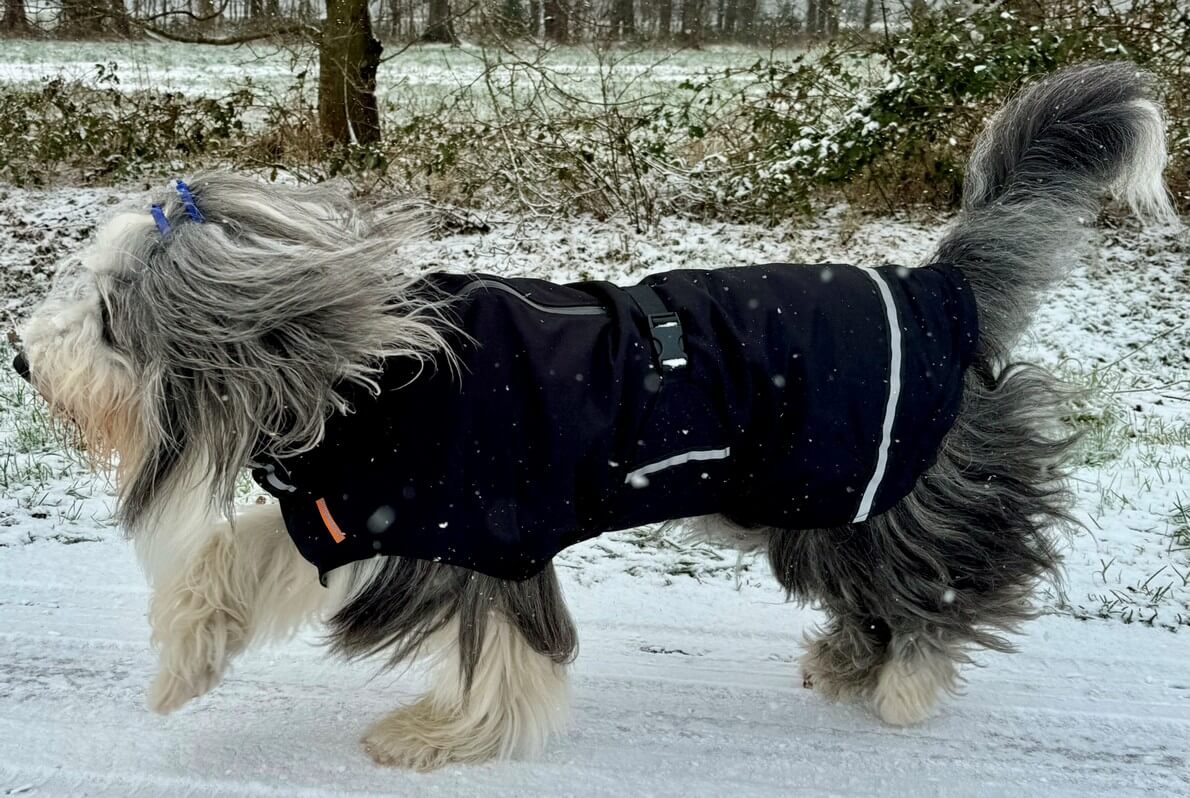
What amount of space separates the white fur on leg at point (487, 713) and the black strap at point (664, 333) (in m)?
0.77

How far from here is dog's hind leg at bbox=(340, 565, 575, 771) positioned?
2.49m

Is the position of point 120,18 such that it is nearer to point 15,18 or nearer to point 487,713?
point 15,18

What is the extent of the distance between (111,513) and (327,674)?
146 centimetres

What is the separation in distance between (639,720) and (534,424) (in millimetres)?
996

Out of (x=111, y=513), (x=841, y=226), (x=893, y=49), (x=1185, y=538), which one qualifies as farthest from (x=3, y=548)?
(x=893, y=49)

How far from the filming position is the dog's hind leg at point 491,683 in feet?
8.17

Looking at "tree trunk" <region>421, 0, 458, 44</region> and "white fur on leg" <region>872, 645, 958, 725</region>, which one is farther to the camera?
"tree trunk" <region>421, 0, 458, 44</region>

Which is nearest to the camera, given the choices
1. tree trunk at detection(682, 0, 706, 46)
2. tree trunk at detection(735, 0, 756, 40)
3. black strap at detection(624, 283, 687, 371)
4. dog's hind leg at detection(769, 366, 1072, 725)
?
black strap at detection(624, 283, 687, 371)

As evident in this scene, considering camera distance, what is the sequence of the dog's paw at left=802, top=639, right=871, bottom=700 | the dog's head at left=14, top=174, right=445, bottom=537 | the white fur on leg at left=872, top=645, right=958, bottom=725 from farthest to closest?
the dog's paw at left=802, top=639, right=871, bottom=700, the white fur on leg at left=872, top=645, right=958, bottom=725, the dog's head at left=14, top=174, right=445, bottom=537

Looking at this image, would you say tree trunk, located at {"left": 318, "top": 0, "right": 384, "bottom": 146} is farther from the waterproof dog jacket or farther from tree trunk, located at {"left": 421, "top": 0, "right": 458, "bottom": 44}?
the waterproof dog jacket

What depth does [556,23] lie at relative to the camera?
8703 millimetres

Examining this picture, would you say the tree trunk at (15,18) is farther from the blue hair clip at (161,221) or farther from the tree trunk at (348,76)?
Result: the blue hair clip at (161,221)

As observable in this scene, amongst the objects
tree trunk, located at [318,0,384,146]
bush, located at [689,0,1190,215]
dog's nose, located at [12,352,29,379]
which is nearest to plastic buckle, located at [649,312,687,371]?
dog's nose, located at [12,352,29,379]

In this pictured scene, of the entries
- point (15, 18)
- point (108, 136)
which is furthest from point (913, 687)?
point (15, 18)
